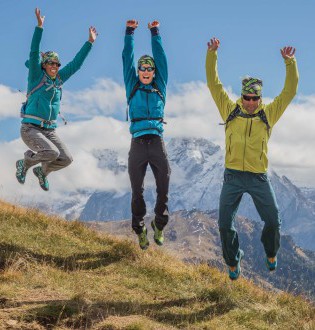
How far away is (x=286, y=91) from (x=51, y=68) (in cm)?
611

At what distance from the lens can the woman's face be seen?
1174cm

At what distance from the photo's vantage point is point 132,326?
7230mm

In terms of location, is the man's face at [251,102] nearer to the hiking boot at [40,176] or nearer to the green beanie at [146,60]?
the green beanie at [146,60]

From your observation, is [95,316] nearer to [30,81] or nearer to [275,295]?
[275,295]

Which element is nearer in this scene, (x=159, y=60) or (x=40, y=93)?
(x=159, y=60)

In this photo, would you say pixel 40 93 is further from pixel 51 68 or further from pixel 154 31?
pixel 154 31

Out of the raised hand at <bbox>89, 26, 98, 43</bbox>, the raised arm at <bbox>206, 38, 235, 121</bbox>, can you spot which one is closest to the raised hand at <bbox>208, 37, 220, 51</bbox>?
the raised arm at <bbox>206, 38, 235, 121</bbox>

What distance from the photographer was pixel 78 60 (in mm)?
12664

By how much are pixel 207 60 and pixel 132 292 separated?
5714 mm


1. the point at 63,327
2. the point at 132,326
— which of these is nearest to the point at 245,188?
the point at 132,326

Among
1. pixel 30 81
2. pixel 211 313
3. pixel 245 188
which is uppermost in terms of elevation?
pixel 30 81

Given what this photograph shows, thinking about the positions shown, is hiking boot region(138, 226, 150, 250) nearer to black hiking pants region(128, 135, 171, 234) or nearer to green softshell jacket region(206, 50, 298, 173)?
black hiking pants region(128, 135, 171, 234)

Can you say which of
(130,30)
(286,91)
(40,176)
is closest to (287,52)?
(286,91)

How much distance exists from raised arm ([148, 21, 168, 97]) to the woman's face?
8.79 feet
